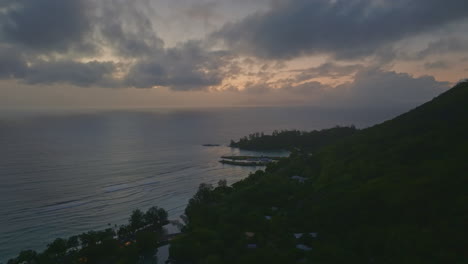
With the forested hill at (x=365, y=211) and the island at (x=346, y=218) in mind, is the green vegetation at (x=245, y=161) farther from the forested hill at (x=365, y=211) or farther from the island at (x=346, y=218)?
the island at (x=346, y=218)

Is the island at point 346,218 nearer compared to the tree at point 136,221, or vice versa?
the island at point 346,218

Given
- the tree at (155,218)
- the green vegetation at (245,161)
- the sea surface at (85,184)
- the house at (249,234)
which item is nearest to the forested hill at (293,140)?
the sea surface at (85,184)

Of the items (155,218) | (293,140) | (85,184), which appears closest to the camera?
(155,218)

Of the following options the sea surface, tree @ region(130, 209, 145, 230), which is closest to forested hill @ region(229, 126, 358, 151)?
the sea surface

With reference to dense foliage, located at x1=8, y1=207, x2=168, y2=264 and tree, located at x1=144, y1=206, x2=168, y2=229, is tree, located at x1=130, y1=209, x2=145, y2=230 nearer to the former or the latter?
tree, located at x1=144, y1=206, x2=168, y2=229

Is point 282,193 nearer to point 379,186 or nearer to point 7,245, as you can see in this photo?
point 379,186

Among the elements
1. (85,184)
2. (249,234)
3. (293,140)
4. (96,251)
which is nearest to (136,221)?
(96,251)

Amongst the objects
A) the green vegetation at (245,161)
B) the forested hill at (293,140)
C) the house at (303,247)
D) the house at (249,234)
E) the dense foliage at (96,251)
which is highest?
the forested hill at (293,140)

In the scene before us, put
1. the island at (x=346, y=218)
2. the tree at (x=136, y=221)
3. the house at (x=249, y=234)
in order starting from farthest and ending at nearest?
the tree at (x=136, y=221) → the house at (x=249, y=234) → the island at (x=346, y=218)

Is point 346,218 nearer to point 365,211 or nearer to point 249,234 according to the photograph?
point 365,211
